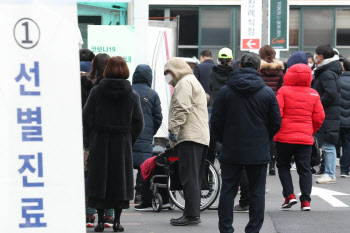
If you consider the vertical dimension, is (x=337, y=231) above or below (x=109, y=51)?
below

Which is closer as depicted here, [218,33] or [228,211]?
[228,211]

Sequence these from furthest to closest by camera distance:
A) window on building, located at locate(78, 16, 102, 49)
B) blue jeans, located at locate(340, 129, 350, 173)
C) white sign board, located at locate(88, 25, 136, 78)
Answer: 1. window on building, located at locate(78, 16, 102, 49)
2. blue jeans, located at locate(340, 129, 350, 173)
3. white sign board, located at locate(88, 25, 136, 78)

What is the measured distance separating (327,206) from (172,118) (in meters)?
2.92

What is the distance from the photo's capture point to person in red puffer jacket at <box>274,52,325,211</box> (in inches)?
362

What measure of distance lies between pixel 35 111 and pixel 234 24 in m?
38.3

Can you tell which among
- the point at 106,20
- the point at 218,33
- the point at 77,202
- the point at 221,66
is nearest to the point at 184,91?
the point at 221,66

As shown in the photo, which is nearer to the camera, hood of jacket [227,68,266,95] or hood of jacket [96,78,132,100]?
hood of jacket [227,68,266,95]

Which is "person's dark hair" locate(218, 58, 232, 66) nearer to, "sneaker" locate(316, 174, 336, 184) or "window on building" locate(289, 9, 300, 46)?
"sneaker" locate(316, 174, 336, 184)

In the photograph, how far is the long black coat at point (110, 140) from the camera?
754 centimetres

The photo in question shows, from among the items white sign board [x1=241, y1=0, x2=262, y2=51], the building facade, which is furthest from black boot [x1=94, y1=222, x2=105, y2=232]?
the building facade

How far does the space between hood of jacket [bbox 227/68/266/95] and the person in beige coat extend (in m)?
1.00

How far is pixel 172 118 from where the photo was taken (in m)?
8.09

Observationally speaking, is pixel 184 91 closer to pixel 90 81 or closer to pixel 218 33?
pixel 90 81

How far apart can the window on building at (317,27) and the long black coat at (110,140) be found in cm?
3427
